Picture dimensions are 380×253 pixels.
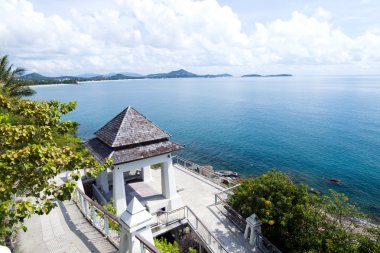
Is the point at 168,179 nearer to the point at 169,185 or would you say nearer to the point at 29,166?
the point at 169,185

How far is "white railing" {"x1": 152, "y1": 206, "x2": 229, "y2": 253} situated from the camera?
14550mm

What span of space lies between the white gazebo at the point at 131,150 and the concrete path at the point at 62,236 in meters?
3.66

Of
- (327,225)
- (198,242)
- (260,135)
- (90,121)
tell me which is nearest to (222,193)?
(198,242)

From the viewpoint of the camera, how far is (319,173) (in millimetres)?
34875

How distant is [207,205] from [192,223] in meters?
2.55

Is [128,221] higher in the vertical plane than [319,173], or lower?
higher

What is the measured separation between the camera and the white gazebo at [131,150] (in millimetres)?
15750

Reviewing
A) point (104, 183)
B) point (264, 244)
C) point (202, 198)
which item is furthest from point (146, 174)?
point (264, 244)

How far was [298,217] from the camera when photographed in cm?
1398

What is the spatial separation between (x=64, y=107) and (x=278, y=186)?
12566mm

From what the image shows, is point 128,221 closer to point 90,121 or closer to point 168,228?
point 168,228

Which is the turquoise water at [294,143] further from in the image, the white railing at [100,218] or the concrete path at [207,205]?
the white railing at [100,218]

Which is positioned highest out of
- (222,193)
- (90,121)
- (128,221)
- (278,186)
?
(128,221)

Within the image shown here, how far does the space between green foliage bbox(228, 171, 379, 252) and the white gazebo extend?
5241 mm
